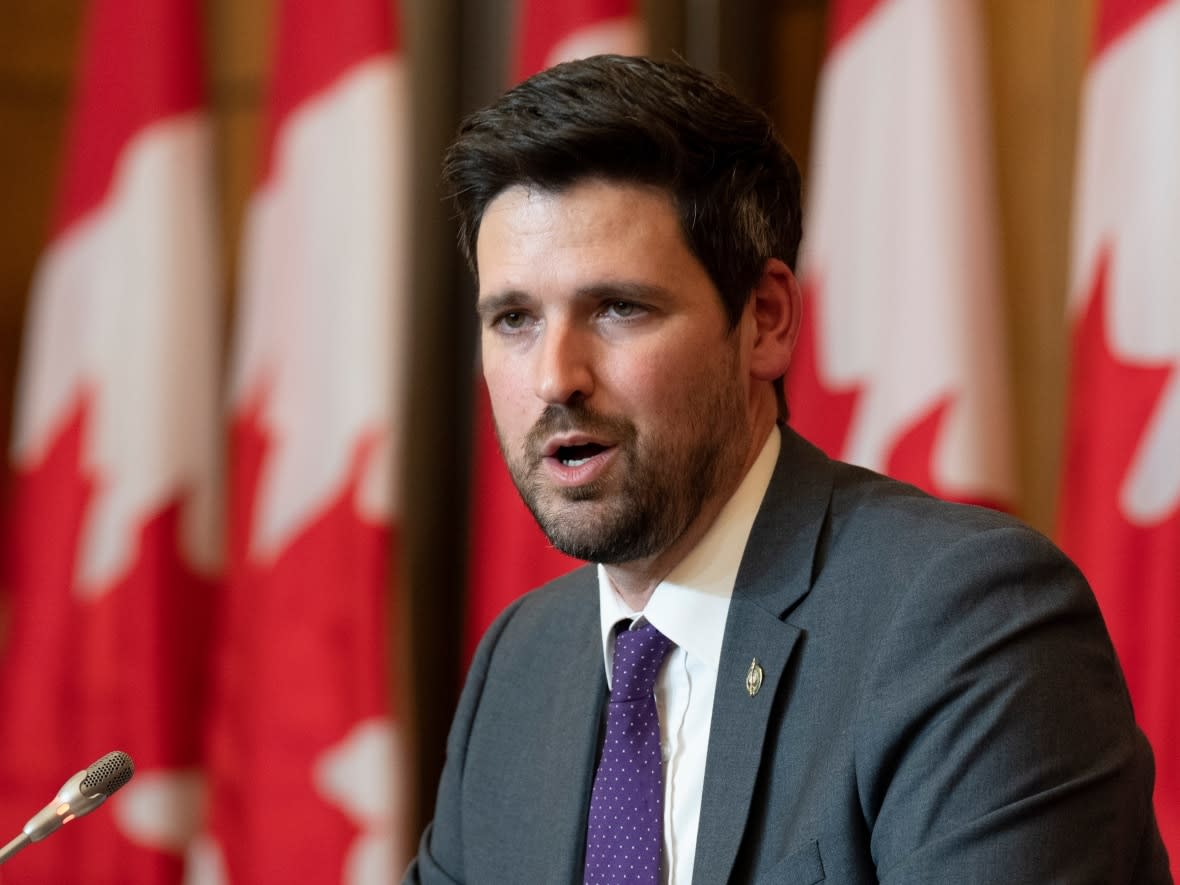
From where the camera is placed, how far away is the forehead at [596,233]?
1729 millimetres

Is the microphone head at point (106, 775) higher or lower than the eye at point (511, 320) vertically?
lower

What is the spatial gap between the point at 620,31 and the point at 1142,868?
2183 mm

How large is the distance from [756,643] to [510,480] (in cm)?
156

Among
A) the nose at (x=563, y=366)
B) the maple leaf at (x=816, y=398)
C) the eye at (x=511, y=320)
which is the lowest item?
A: the maple leaf at (x=816, y=398)

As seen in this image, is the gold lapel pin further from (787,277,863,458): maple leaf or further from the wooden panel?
the wooden panel

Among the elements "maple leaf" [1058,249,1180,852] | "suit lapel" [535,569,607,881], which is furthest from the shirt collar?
"maple leaf" [1058,249,1180,852]

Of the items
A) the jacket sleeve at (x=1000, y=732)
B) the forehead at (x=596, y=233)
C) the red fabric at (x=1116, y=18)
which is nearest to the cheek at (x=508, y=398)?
the forehead at (x=596, y=233)

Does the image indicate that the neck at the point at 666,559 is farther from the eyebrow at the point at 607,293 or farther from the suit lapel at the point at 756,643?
the eyebrow at the point at 607,293

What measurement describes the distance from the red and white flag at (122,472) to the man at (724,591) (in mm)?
1750

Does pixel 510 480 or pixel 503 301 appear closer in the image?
pixel 503 301

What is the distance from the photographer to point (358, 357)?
131 inches

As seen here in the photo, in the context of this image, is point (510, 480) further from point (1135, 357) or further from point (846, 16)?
point (1135, 357)

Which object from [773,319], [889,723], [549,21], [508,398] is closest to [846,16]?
[549,21]

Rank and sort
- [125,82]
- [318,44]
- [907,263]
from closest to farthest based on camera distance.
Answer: [907,263]
[318,44]
[125,82]
